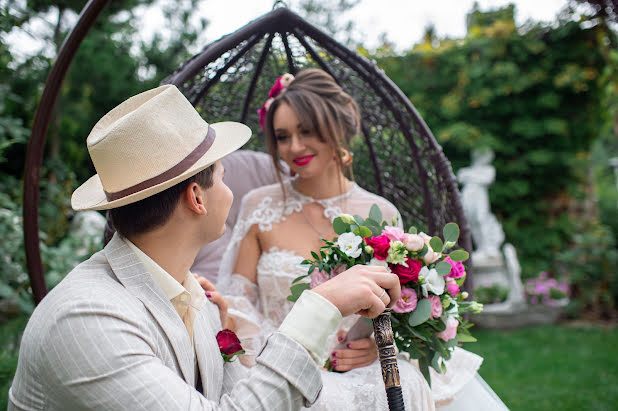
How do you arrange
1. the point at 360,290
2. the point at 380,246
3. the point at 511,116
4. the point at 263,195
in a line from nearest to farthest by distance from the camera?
the point at 360,290 → the point at 380,246 → the point at 263,195 → the point at 511,116

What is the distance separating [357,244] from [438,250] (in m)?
0.32

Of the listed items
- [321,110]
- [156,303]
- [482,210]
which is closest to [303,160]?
[321,110]

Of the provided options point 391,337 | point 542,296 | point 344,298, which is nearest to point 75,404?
point 344,298

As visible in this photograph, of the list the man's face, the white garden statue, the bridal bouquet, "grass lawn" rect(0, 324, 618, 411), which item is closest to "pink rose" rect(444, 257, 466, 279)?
the bridal bouquet

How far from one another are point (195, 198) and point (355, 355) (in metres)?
0.97

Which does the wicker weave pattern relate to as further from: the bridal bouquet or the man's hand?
the man's hand

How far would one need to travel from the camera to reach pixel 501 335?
214 inches

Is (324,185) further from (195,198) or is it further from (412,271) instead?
(195,198)

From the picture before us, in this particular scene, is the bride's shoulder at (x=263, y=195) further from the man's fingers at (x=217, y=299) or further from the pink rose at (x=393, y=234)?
the pink rose at (x=393, y=234)

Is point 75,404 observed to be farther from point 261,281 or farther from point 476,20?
point 476,20

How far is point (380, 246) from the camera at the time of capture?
1.64 meters

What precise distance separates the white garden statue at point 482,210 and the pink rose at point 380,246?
4785 mm

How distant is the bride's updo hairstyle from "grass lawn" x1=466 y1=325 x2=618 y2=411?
8.42 ft

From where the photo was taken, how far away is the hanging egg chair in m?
2.34
